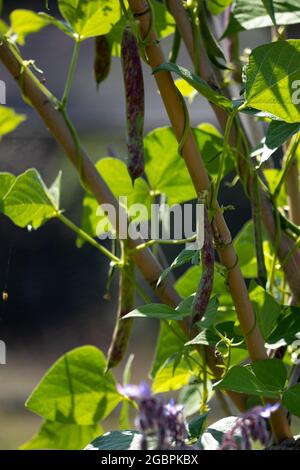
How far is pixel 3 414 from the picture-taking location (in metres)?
1.43

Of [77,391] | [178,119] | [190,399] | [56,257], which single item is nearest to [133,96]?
[178,119]

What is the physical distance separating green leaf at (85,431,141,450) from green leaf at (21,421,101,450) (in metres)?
0.23

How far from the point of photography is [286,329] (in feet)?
1.67

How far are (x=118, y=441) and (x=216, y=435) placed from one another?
2.3 inches

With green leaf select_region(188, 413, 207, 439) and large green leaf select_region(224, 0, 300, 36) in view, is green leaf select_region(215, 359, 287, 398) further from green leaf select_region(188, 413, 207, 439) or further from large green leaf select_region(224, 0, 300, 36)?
large green leaf select_region(224, 0, 300, 36)

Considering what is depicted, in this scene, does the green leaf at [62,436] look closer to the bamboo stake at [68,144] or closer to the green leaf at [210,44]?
the bamboo stake at [68,144]

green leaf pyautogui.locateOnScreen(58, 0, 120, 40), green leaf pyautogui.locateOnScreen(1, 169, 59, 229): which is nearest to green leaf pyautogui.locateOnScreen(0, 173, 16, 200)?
green leaf pyautogui.locateOnScreen(1, 169, 59, 229)

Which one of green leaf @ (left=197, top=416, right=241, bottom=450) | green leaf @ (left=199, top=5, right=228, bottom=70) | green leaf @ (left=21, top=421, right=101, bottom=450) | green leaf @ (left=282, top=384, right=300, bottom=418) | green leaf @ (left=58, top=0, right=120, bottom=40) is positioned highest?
green leaf @ (left=58, top=0, right=120, bottom=40)

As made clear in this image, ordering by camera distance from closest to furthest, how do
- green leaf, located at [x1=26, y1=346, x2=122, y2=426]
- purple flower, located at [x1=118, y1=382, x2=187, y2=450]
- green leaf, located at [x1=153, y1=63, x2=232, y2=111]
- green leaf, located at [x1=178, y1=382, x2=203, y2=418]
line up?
purple flower, located at [x1=118, y1=382, x2=187, y2=450], green leaf, located at [x1=153, y1=63, x2=232, y2=111], green leaf, located at [x1=26, y1=346, x2=122, y2=426], green leaf, located at [x1=178, y1=382, x2=203, y2=418]

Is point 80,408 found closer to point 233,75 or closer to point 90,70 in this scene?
point 233,75

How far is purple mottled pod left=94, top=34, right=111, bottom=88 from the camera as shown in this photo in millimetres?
588
